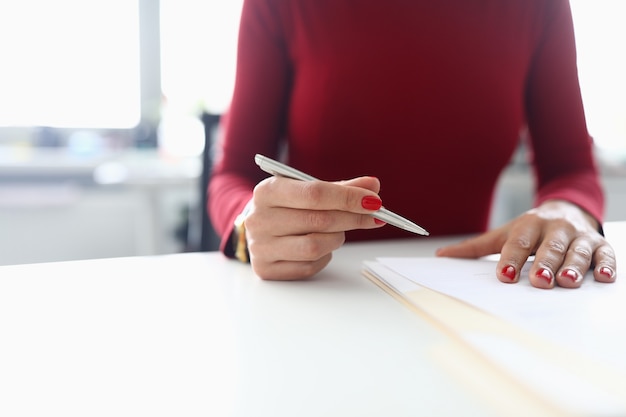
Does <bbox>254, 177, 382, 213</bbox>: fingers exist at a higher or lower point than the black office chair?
higher

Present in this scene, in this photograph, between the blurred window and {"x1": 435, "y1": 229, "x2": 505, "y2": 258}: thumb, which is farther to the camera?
the blurred window

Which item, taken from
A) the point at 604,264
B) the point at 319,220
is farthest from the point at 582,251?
the point at 319,220

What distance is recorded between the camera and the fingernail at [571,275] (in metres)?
0.43

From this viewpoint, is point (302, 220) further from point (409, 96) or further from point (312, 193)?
point (409, 96)

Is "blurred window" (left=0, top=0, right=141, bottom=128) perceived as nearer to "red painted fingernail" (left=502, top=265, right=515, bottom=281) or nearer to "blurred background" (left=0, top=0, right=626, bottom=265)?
"blurred background" (left=0, top=0, right=626, bottom=265)

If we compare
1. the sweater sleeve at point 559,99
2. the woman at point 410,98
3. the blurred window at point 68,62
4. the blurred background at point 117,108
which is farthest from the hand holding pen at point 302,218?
the blurred window at point 68,62

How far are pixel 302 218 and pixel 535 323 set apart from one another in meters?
0.22

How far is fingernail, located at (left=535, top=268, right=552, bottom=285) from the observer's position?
0.43m

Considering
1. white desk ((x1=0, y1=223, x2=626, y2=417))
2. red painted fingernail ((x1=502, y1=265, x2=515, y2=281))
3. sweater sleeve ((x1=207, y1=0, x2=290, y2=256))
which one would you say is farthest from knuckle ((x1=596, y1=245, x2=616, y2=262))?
sweater sleeve ((x1=207, y1=0, x2=290, y2=256))

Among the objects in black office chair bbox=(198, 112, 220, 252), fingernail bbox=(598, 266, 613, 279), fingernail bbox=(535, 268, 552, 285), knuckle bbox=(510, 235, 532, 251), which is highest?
knuckle bbox=(510, 235, 532, 251)

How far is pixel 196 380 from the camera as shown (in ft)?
0.93

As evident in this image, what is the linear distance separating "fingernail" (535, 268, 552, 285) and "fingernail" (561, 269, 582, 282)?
0.01m

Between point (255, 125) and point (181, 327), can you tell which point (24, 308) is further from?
point (255, 125)

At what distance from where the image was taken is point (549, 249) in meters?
0.48
